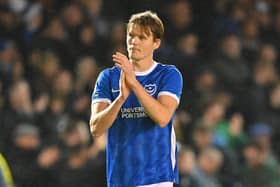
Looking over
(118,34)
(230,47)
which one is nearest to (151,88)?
(118,34)

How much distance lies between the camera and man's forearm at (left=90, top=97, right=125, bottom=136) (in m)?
5.89

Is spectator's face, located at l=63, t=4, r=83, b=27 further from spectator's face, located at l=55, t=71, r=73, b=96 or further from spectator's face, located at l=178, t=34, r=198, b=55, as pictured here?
spectator's face, located at l=178, t=34, r=198, b=55

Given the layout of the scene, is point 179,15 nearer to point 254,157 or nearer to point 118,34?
point 118,34

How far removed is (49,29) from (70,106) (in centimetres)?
111

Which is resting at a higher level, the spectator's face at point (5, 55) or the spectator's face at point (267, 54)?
the spectator's face at point (5, 55)

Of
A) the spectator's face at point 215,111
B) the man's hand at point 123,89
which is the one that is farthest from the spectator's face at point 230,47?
the man's hand at point 123,89

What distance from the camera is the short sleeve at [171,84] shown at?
20.1ft

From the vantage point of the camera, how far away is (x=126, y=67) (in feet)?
19.2

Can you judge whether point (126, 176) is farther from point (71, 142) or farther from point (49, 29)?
point (49, 29)

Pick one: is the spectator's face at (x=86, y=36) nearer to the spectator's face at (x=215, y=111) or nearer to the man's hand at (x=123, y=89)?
the spectator's face at (x=215, y=111)

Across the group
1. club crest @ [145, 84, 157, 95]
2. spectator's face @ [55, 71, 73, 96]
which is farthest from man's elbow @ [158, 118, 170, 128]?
spectator's face @ [55, 71, 73, 96]

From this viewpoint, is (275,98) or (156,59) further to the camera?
(275,98)

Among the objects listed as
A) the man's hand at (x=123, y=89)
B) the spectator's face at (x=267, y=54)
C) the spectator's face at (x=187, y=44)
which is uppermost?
the man's hand at (x=123, y=89)

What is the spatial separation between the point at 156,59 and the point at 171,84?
216 inches
